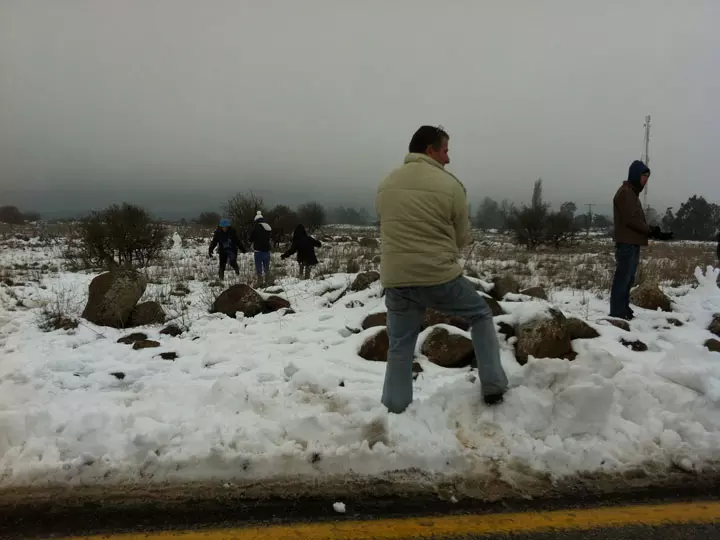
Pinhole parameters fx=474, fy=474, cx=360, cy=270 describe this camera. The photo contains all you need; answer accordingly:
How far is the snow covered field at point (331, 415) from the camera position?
270 cm

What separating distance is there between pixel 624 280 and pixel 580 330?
1280mm

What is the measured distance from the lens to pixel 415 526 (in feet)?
7.32

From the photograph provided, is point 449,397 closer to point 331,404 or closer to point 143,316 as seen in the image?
point 331,404

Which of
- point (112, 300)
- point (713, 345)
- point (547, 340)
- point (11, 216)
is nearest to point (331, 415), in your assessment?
point (547, 340)

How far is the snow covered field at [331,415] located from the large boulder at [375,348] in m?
0.12

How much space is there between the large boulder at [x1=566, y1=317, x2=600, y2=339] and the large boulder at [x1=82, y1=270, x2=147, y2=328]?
5185 mm

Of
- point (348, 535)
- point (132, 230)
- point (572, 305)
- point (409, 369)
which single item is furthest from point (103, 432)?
point (132, 230)

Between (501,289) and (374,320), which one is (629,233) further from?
(374,320)

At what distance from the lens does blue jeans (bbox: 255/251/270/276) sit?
37.7 feet

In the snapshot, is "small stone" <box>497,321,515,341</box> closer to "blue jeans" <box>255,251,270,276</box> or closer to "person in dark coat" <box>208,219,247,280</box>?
"blue jeans" <box>255,251,270,276</box>

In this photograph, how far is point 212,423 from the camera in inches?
121

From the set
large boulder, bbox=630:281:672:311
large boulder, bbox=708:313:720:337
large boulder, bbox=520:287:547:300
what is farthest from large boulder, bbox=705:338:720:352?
large boulder, bbox=520:287:547:300

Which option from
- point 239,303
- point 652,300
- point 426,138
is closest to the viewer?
point 426,138

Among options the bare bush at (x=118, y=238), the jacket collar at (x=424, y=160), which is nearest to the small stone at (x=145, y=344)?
the jacket collar at (x=424, y=160)
